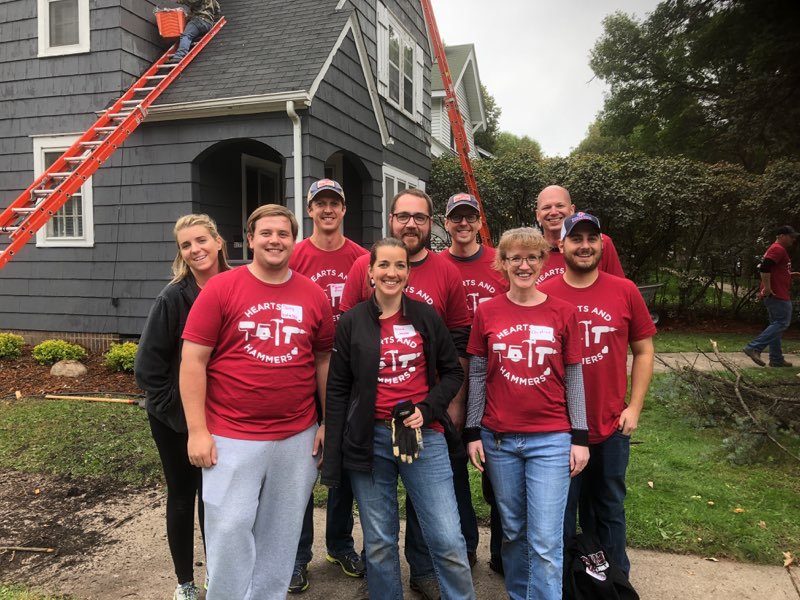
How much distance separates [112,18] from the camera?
8133 millimetres

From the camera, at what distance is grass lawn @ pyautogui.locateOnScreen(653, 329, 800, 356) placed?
31.2 ft

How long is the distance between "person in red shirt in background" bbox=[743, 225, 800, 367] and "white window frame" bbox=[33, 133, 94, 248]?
9732 millimetres

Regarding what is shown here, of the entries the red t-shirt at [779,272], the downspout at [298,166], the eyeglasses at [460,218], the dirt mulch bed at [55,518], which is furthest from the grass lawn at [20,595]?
the red t-shirt at [779,272]

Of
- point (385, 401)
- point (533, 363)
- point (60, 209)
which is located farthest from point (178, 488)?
point (60, 209)

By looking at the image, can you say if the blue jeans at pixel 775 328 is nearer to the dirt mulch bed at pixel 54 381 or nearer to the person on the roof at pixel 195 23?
the dirt mulch bed at pixel 54 381

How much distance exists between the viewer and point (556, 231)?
10.1ft

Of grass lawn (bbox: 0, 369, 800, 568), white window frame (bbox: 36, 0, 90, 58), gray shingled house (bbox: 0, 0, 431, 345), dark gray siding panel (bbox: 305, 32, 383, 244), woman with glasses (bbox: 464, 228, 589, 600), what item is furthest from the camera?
white window frame (bbox: 36, 0, 90, 58)

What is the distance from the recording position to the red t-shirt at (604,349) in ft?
8.47

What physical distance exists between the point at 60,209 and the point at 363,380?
7883 millimetres

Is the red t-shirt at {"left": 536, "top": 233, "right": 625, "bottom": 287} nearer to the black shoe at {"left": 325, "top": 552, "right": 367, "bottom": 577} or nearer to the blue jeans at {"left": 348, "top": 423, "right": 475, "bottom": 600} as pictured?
the blue jeans at {"left": 348, "top": 423, "right": 475, "bottom": 600}

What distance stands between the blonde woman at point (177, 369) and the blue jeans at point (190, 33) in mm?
7083

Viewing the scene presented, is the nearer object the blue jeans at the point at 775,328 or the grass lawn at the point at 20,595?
the grass lawn at the point at 20,595

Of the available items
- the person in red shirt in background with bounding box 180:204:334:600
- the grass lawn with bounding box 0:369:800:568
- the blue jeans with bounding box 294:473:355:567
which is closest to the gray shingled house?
the grass lawn with bounding box 0:369:800:568

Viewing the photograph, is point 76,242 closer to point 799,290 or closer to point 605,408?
point 605,408
